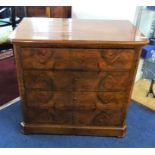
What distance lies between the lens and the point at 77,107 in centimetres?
143

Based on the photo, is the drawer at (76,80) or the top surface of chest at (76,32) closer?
the top surface of chest at (76,32)

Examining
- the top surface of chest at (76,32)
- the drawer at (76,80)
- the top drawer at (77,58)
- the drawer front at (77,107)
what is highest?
the top surface of chest at (76,32)

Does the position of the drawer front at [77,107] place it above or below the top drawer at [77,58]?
below

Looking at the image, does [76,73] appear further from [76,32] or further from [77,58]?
[76,32]

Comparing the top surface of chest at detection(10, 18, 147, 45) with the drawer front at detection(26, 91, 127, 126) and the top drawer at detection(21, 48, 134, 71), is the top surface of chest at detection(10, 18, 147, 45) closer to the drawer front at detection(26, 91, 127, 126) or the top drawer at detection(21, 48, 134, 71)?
the top drawer at detection(21, 48, 134, 71)

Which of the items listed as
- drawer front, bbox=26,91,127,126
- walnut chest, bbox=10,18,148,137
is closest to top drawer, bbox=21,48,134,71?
walnut chest, bbox=10,18,148,137

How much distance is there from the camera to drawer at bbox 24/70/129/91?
4.25 ft

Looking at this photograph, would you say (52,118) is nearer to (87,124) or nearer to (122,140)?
(87,124)

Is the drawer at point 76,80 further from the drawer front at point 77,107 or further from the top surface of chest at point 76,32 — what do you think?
the top surface of chest at point 76,32

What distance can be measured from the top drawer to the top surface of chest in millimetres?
59

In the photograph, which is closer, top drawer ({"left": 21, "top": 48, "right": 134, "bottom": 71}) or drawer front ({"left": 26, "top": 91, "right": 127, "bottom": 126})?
top drawer ({"left": 21, "top": 48, "right": 134, "bottom": 71})

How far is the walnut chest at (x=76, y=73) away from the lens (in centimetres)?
120

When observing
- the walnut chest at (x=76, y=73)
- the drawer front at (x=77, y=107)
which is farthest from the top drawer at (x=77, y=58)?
the drawer front at (x=77, y=107)

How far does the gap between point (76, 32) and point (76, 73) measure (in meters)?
0.25
